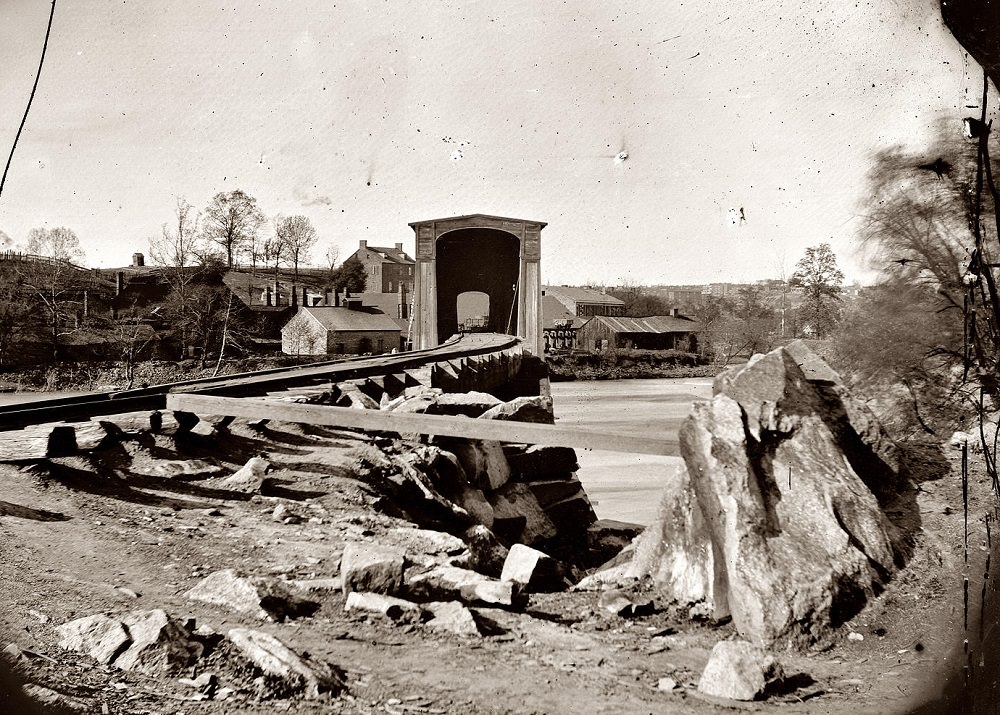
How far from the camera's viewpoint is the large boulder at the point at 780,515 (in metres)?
3.07

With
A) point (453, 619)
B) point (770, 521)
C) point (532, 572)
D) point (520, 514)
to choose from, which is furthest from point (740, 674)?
point (520, 514)

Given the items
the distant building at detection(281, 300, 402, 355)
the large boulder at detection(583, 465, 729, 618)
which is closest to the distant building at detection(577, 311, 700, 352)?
the large boulder at detection(583, 465, 729, 618)

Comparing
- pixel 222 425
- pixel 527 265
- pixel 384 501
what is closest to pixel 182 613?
pixel 384 501

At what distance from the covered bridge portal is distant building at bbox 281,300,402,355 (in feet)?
4.75

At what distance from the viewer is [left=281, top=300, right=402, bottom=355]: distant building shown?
10548 millimetres

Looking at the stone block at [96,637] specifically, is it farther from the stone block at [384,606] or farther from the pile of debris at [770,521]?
the pile of debris at [770,521]

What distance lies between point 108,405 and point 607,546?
21.6ft

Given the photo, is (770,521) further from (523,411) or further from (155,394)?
(523,411)

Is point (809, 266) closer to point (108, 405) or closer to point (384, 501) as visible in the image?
point (384, 501)

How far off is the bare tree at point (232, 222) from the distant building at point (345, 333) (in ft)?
12.2

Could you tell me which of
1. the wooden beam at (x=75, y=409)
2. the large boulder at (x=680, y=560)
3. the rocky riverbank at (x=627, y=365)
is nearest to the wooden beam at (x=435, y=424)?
the wooden beam at (x=75, y=409)

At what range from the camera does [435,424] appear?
5.13 meters

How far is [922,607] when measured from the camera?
3.00 metres

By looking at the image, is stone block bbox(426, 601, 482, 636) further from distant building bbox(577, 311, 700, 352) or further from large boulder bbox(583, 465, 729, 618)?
distant building bbox(577, 311, 700, 352)
